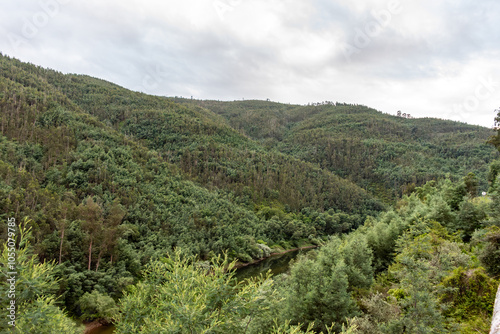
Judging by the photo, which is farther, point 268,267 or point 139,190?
point 139,190

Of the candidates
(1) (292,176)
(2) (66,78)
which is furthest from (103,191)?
(2) (66,78)

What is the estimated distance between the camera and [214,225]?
72000mm

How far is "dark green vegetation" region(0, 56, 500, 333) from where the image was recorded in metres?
9.76

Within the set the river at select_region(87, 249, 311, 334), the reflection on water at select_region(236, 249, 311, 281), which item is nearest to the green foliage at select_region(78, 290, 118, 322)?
the river at select_region(87, 249, 311, 334)

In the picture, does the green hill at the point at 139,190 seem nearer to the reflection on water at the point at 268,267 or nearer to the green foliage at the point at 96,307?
the green foliage at the point at 96,307

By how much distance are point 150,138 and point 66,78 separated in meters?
99.7

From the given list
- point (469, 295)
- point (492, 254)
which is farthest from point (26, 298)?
point (492, 254)

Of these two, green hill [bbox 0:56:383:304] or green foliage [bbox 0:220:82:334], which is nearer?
green foliage [bbox 0:220:82:334]

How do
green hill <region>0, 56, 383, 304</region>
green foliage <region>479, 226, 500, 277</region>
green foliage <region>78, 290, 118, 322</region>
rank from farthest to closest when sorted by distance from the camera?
green hill <region>0, 56, 383, 304</region>
green foliage <region>78, 290, 118, 322</region>
green foliage <region>479, 226, 500, 277</region>

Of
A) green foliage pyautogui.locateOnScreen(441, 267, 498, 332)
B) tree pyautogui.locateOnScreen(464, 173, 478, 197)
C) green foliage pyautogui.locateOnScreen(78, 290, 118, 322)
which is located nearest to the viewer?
green foliage pyautogui.locateOnScreen(441, 267, 498, 332)

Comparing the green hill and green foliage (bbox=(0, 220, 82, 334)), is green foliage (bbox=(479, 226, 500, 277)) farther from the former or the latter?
green foliage (bbox=(0, 220, 82, 334))

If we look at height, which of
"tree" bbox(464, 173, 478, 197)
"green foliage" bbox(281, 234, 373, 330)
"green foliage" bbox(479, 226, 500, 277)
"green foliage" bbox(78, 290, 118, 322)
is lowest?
"green foliage" bbox(78, 290, 118, 322)

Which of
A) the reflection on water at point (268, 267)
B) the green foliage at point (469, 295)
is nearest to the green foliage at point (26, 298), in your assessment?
the green foliage at point (469, 295)

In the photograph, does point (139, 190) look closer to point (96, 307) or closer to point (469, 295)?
point (96, 307)
